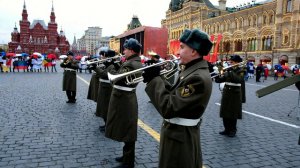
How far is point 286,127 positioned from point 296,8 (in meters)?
35.9

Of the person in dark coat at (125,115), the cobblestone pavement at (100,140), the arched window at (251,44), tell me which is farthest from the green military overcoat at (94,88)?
the arched window at (251,44)

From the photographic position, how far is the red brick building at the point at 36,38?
9842 centimetres

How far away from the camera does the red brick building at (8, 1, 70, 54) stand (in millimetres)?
98419

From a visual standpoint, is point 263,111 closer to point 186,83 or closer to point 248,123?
point 248,123

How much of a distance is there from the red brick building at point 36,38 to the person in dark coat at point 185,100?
337 feet

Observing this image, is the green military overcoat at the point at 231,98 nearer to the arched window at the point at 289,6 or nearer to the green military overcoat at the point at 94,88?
the green military overcoat at the point at 94,88

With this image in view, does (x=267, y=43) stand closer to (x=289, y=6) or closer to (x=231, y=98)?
(x=289, y=6)

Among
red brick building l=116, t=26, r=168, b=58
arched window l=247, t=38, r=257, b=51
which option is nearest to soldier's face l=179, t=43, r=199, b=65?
red brick building l=116, t=26, r=168, b=58

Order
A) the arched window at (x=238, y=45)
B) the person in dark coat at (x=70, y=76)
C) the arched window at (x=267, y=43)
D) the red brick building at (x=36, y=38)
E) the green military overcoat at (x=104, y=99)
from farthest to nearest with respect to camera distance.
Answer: the red brick building at (x=36, y=38)
the arched window at (x=238, y=45)
the arched window at (x=267, y=43)
the person in dark coat at (x=70, y=76)
the green military overcoat at (x=104, y=99)

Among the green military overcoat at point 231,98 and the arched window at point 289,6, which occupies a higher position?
the arched window at point 289,6

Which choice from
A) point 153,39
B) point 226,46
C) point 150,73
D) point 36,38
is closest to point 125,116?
point 150,73

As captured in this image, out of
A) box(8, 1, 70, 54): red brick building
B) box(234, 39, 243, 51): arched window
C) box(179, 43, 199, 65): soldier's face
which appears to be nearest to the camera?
box(179, 43, 199, 65): soldier's face

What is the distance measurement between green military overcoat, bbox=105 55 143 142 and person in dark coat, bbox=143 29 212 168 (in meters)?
1.42

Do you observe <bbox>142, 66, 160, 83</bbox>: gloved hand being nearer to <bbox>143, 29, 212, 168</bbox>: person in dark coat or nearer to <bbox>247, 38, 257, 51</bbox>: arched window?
<bbox>143, 29, 212, 168</bbox>: person in dark coat
